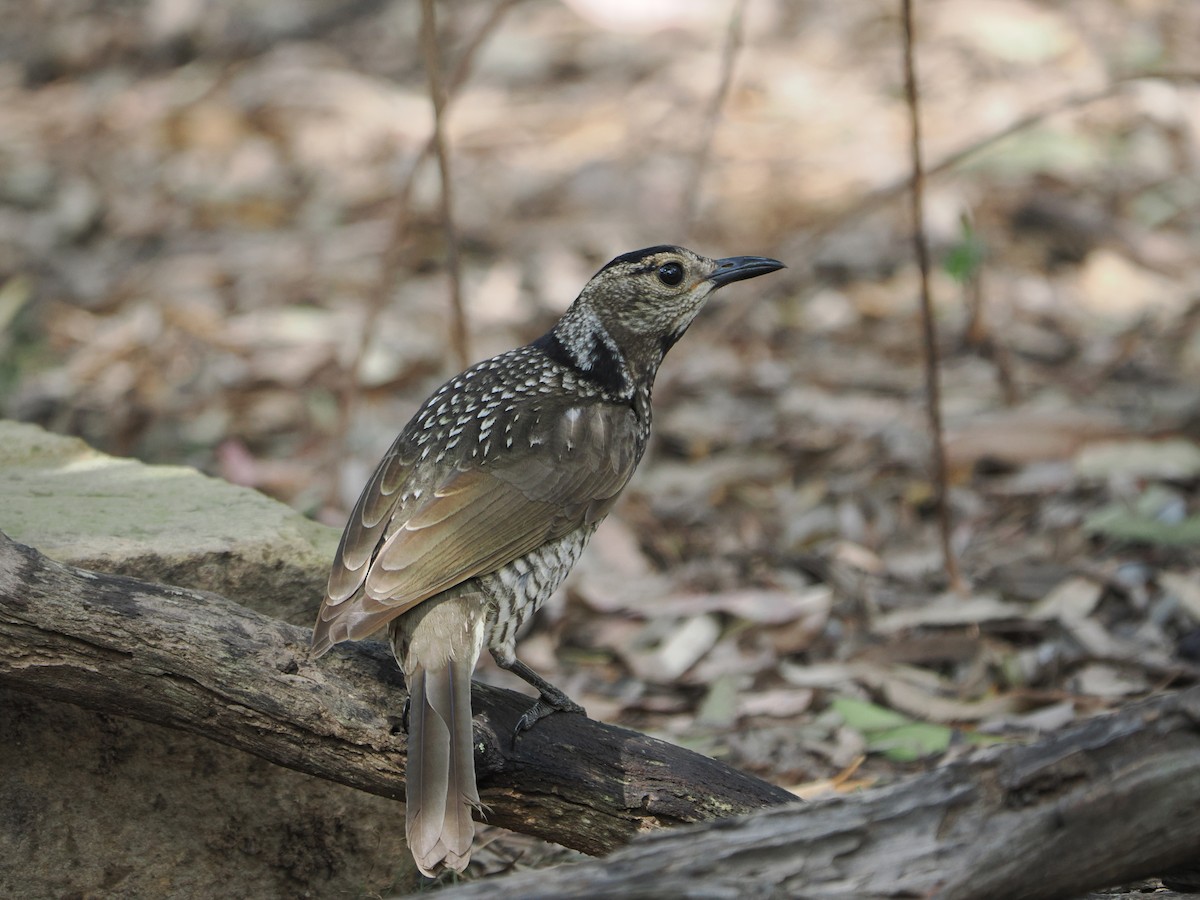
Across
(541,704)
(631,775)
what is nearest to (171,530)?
(541,704)

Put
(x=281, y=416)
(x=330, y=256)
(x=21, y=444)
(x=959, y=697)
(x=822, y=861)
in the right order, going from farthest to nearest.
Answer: (x=330, y=256)
(x=281, y=416)
(x=959, y=697)
(x=21, y=444)
(x=822, y=861)

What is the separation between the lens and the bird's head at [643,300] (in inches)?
185

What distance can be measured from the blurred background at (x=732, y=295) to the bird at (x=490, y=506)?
1.17 meters

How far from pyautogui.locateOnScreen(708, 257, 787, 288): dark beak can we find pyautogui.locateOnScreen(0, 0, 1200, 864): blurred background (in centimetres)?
86

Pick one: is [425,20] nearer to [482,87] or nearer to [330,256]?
[330,256]

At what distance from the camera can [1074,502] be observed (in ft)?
20.7

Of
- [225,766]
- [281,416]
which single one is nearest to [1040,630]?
[225,766]

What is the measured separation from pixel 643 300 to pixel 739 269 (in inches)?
12.8

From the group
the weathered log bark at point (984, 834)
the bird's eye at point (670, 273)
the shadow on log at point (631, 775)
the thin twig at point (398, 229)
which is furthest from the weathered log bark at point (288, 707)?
the thin twig at point (398, 229)

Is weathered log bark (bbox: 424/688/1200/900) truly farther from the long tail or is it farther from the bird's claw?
the bird's claw

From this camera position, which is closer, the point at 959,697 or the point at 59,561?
the point at 59,561

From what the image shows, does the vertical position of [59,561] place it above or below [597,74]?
below

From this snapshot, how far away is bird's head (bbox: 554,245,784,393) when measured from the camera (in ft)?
15.4

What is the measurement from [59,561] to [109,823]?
26.4 inches
